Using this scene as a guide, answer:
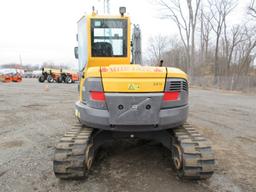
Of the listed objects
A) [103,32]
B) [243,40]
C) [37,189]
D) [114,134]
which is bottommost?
[37,189]

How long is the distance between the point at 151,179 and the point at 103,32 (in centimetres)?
287

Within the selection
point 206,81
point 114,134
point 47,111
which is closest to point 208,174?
point 114,134

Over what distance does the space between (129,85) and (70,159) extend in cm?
126

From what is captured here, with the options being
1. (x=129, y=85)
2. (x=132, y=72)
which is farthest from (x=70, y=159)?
(x=132, y=72)

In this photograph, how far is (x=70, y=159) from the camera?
2.98 meters

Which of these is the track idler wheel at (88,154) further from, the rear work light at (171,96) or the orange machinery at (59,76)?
the orange machinery at (59,76)

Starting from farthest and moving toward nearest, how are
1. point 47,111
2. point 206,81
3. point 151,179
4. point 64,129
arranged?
point 206,81
point 47,111
point 64,129
point 151,179

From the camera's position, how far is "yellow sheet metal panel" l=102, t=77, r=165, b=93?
2889 mm

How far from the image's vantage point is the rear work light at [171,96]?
2985mm

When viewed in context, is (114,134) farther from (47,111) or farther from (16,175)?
(47,111)

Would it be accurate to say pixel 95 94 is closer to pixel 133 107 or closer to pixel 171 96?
pixel 133 107

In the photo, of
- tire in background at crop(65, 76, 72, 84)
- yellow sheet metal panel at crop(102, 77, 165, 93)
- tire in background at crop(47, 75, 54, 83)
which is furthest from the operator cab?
tire in background at crop(47, 75, 54, 83)

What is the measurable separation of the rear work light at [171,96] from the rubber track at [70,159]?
1259 millimetres

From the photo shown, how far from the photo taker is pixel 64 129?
19.3ft
